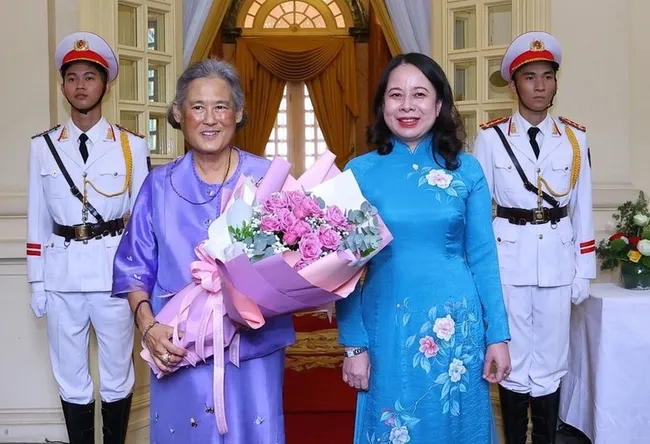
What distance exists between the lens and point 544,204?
344 centimetres

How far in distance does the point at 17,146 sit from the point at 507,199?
2.38 m

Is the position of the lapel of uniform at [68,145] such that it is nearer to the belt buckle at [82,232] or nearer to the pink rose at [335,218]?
the belt buckle at [82,232]

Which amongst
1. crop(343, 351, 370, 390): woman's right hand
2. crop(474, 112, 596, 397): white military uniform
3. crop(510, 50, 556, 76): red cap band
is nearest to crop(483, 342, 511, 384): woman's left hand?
crop(343, 351, 370, 390): woman's right hand

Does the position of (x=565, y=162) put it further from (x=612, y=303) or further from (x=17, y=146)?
(x=17, y=146)

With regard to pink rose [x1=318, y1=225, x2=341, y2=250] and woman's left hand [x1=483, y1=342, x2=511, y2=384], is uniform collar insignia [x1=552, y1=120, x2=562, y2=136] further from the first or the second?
pink rose [x1=318, y1=225, x2=341, y2=250]

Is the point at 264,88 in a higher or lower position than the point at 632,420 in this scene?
higher

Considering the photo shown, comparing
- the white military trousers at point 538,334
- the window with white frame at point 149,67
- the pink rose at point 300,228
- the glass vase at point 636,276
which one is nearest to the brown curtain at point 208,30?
the window with white frame at point 149,67

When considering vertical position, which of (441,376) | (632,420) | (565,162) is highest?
(565,162)

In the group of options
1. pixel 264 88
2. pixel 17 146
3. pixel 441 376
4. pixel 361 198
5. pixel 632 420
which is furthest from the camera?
pixel 264 88

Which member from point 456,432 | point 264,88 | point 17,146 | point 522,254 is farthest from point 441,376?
point 264,88

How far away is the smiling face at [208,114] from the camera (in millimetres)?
2029

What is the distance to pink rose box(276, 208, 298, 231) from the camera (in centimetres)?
171

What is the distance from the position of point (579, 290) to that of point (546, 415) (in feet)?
1.86

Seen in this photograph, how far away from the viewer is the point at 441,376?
2148mm
